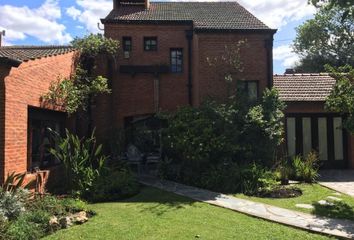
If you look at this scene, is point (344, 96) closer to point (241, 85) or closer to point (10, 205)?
point (241, 85)

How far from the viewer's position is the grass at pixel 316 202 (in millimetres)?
9875

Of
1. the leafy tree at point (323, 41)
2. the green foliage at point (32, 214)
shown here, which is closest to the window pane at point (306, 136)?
the green foliage at point (32, 214)

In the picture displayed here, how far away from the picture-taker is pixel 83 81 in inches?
611

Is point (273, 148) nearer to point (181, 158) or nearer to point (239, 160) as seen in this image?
point (239, 160)

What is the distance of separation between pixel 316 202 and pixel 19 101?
8131mm

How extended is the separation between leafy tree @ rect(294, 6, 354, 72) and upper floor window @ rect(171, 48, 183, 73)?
26871 millimetres

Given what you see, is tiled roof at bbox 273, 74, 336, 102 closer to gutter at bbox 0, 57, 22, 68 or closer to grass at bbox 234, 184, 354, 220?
grass at bbox 234, 184, 354, 220

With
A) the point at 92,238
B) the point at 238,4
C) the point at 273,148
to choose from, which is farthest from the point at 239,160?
the point at 238,4

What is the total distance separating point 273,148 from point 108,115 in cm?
694

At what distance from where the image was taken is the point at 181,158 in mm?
13852

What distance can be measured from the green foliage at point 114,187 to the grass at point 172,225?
0.54 m

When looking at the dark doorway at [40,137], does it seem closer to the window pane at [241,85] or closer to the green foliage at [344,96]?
the window pane at [241,85]

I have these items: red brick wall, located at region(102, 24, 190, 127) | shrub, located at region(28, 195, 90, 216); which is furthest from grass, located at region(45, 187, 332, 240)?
red brick wall, located at region(102, 24, 190, 127)

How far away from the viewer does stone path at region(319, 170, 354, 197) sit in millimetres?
12977
